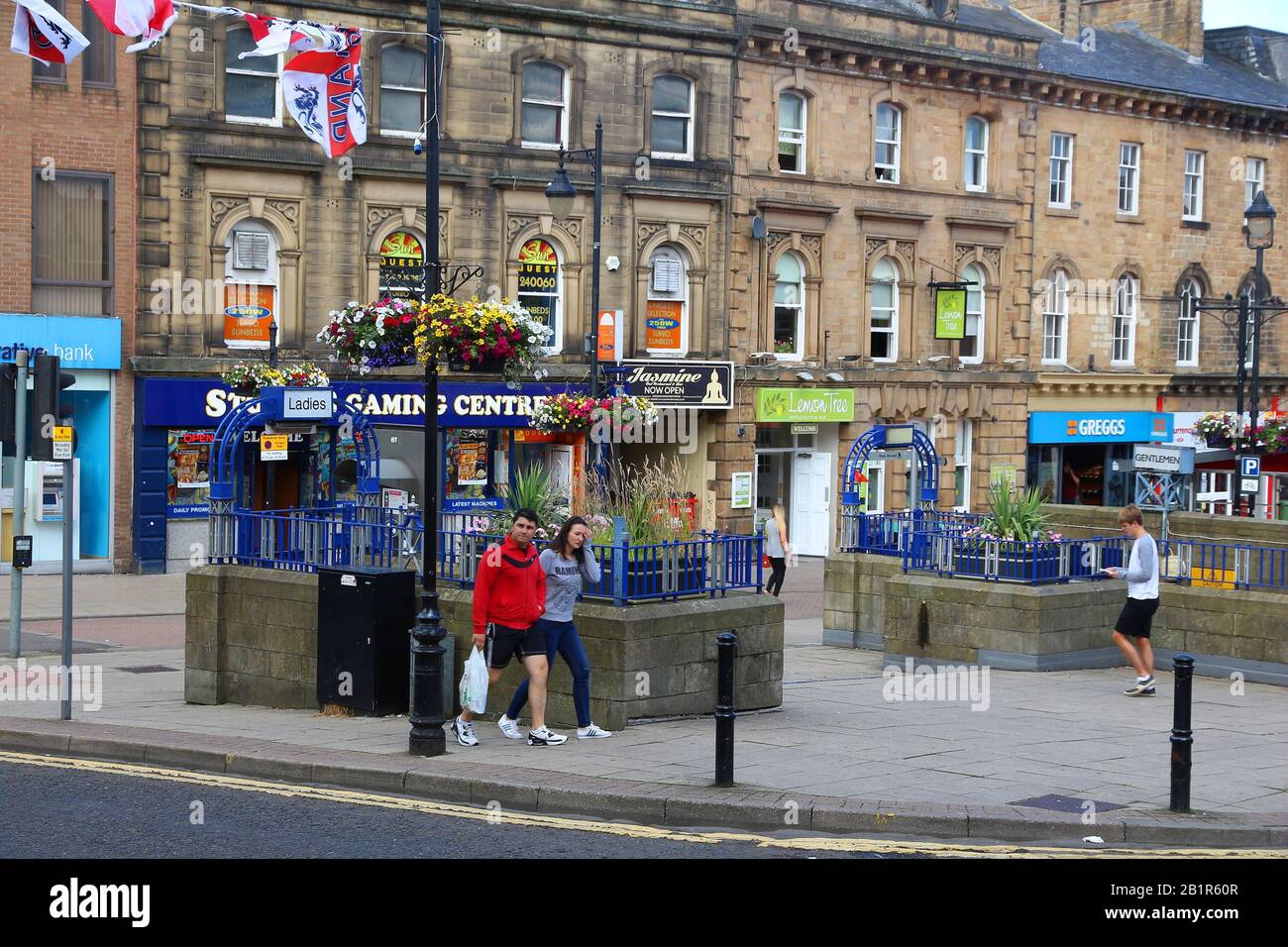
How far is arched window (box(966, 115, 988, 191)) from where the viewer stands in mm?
40844

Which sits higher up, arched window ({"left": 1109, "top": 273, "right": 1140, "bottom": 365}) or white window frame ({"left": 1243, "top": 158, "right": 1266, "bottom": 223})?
white window frame ({"left": 1243, "top": 158, "right": 1266, "bottom": 223})

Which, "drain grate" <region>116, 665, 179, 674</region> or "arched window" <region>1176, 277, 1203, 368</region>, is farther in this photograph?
"arched window" <region>1176, 277, 1203, 368</region>

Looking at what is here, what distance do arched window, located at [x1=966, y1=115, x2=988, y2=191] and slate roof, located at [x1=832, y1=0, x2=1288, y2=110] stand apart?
2269 millimetres

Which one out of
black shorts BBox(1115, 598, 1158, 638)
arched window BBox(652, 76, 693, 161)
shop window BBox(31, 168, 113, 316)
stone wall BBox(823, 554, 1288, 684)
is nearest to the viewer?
black shorts BBox(1115, 598, 1158, 638)

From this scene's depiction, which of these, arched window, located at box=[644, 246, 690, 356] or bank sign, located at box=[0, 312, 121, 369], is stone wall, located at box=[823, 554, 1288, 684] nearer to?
bank sign, located at box=[0, 312, 121, 369]

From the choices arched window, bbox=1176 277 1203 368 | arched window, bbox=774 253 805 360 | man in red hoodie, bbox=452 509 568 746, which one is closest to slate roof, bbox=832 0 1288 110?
arched window, bbox=1176 277 1203 368

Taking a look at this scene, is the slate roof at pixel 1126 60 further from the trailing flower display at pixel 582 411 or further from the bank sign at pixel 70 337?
the bank sign at pixel 70 337

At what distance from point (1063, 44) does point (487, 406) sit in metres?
21.2

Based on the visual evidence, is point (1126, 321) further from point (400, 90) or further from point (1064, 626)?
point (1064, 626)

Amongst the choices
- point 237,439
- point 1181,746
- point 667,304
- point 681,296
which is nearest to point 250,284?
point 667,304

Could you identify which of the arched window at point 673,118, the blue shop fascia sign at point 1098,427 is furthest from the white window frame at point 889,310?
the arched window at point 673,118

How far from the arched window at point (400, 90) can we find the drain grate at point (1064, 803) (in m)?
23.7

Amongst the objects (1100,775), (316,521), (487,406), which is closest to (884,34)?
(487,406)

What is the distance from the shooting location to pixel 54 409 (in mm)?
14453
